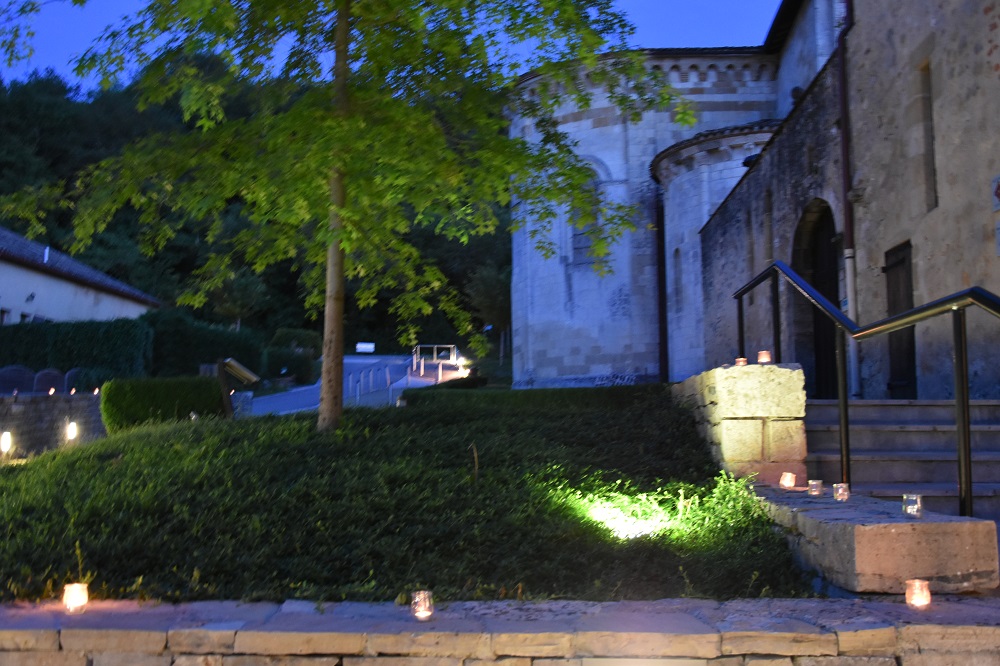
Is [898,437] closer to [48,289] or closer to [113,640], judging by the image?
[113,640]

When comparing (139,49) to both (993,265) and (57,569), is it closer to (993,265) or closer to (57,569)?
(57,569)

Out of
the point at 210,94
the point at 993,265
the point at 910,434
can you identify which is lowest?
the point at 910,434

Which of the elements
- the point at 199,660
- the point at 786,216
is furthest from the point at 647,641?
the point at 786,216

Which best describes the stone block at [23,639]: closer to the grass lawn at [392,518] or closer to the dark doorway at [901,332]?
the grass lawn at [392,518]

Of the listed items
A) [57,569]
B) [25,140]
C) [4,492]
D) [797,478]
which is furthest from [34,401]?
[25,140]

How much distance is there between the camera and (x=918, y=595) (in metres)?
3.78

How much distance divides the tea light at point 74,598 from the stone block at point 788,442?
4.35m

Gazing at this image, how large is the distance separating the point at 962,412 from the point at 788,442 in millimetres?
1623

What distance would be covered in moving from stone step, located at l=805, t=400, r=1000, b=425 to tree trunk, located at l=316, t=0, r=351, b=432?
4018 mm

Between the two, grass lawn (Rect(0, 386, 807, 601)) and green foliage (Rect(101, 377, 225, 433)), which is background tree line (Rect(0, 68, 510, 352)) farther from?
grass lawn (Rect(0, 386, 807, 601))

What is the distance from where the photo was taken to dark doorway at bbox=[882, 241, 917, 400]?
941 centimetres

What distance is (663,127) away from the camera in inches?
869

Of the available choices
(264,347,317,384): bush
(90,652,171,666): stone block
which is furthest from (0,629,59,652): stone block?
(264,347,317,384): bush

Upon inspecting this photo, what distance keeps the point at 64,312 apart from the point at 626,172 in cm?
2131
